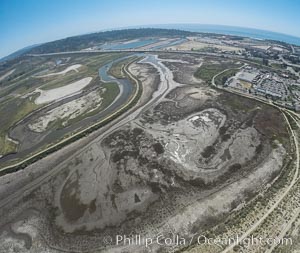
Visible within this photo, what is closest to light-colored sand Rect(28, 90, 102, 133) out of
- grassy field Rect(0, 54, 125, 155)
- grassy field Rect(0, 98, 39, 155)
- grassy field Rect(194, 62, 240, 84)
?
grassy field Rect(0, 54, 125, 155)

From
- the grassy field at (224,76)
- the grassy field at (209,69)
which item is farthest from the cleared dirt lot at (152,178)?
the grassy field at (209,69)

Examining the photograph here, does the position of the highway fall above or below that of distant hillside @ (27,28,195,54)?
above

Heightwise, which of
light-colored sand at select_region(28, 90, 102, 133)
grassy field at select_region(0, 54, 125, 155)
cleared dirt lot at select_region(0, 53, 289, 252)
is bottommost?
grassy field at select_region(0, 54, 125, 155)

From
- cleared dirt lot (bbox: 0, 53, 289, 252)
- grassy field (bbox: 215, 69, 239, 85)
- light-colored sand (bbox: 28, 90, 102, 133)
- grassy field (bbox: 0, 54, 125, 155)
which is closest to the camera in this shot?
cleared dirt lot (bbox: 0, 53, 289, 252)

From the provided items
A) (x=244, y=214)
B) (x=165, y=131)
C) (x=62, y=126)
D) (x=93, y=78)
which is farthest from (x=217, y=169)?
(x=93, y=78)

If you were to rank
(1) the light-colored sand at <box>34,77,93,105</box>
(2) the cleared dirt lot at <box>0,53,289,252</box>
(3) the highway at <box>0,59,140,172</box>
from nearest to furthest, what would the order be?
1. (2) the cleared dirt lot at <box>0,53,289,252</box>
2. (3) the highway at <box>0,59,140,172</box>
3. (1) the light-colored sand at <box>34,77,93,105</box>

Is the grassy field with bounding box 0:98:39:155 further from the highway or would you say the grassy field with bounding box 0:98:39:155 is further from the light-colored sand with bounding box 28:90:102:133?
the highway

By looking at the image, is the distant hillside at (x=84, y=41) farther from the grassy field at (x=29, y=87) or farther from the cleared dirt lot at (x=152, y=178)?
the cleared dirt lot at (x=152, y=178)
